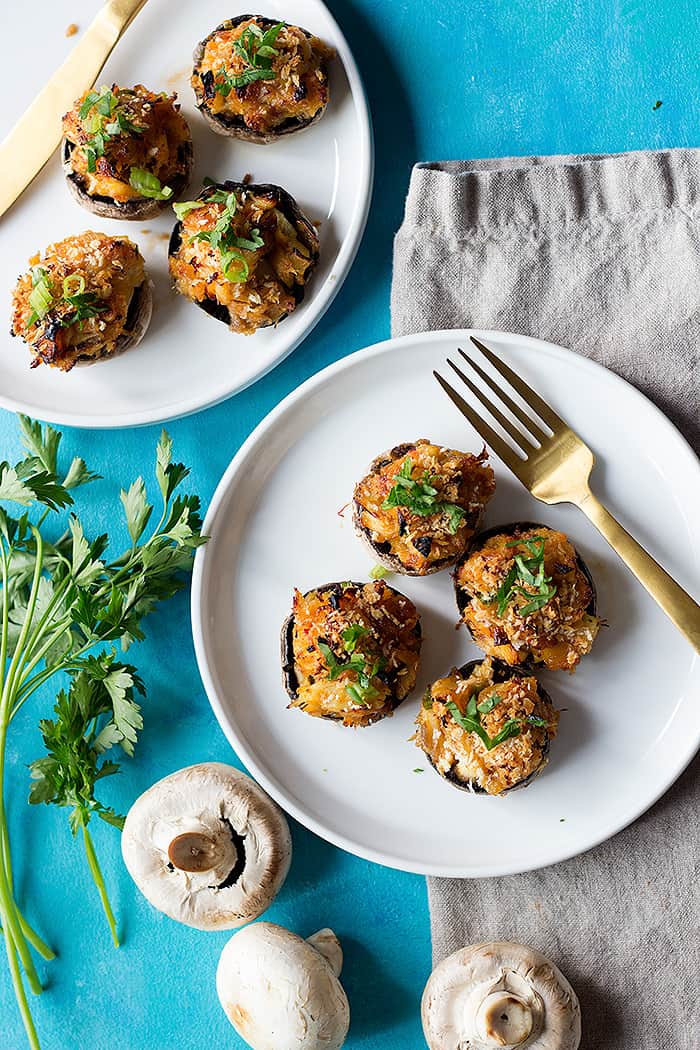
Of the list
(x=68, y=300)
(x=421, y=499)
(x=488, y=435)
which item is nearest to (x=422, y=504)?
(x=421, y=499)

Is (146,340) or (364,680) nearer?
(364,680)

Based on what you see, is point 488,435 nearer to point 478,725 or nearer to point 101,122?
point 478,725

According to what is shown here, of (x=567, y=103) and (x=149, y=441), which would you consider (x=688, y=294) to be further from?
(x=149, y=441)

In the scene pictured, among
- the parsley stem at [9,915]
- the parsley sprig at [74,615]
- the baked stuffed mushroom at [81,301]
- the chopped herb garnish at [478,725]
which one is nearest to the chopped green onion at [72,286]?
the baked stuffed mushroom at [81,301]

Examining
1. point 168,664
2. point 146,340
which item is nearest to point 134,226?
point 146,340

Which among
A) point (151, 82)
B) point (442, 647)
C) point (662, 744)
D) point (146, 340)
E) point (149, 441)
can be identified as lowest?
point (662, 744)

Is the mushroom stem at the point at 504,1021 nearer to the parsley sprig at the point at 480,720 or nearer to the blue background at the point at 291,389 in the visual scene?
the blue background at the point at 291,389

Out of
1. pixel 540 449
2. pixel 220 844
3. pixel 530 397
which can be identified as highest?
pixel 530 397
